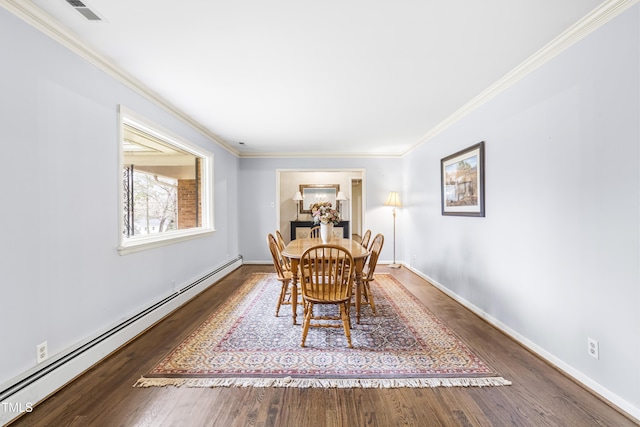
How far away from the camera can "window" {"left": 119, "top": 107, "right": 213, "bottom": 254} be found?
2.76 meters

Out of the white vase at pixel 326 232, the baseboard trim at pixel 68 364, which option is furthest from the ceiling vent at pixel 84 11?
the white vase at pixel 326 232

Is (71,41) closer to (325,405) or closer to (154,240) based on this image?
(154,240)

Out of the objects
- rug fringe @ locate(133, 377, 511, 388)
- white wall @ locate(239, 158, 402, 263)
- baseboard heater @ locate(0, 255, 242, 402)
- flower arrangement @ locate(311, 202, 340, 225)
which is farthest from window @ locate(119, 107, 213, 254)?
flower arrangement @ locate(311, 202, 340, 225)

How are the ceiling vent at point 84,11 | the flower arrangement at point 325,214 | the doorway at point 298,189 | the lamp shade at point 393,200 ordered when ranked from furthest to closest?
the doorway at point 298,189
the lamp shade at point 393,200
the flower arrangement at point 325,214
the ceiling vent at point 84,11

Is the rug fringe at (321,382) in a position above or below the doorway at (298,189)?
below

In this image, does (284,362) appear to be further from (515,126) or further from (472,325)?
(515,126)

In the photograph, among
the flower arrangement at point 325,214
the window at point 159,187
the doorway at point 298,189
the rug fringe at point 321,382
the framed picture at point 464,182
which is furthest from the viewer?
the doorway at point 298,189

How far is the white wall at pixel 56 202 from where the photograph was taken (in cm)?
156

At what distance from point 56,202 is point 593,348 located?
12.1 feet

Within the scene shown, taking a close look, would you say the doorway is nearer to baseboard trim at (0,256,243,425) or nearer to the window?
the window

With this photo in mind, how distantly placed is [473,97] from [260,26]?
2385 mm

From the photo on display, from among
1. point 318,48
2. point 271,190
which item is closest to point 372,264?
point 318,48

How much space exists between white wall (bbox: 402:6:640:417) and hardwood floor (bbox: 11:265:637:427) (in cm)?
28

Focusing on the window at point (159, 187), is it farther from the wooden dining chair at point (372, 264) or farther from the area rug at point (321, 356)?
the wooden dining chair at point (372, 264)
